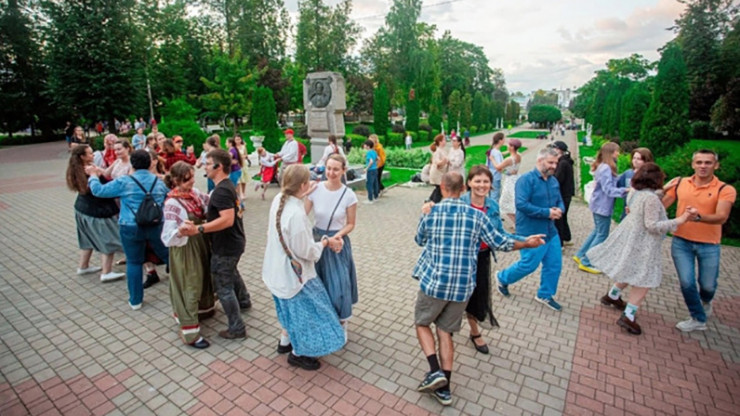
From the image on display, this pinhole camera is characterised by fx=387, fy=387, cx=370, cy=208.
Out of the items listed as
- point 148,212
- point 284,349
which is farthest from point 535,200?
point 148,212

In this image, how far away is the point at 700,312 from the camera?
4.11 meters

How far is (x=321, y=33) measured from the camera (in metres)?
40.4

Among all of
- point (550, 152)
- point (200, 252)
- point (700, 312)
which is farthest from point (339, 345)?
point (700, 312)

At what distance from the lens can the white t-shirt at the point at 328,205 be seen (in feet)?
11.6

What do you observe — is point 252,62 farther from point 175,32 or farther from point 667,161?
point 667,161

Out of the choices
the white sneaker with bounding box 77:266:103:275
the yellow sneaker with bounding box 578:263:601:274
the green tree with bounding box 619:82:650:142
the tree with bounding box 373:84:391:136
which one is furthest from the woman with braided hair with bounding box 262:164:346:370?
the tree with bounding box 373:84:391:136

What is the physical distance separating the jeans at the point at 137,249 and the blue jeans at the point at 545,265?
4126 mm

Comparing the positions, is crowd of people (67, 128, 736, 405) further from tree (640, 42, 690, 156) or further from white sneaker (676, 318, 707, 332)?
tree (640, 42, 690, 156)

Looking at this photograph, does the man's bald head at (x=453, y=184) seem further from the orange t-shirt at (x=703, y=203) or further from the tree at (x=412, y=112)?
the tree at (x=412, y=112)

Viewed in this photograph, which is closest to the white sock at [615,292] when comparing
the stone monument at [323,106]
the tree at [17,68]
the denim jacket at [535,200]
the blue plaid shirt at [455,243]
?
the denim jacket at [535,200]

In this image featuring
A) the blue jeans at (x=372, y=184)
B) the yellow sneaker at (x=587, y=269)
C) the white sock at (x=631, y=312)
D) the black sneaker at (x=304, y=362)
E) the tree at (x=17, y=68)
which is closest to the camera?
the black sneaker at (x=304, y=362)

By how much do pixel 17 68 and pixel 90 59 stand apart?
44.9 ft

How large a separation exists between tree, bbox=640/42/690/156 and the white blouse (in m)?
11.6

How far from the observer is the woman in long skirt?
147 inches
